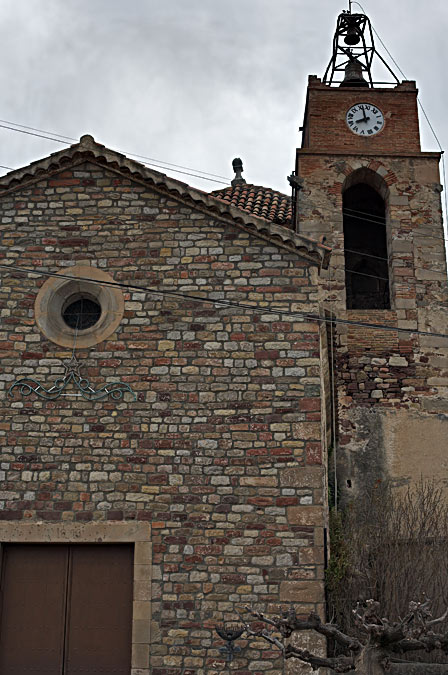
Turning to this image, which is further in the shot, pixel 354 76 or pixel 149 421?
pixel 354 76

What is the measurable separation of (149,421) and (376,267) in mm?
7381

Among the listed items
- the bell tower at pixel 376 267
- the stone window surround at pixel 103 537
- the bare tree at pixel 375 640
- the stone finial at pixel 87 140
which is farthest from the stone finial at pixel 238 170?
the bare tree at pixel 375 640

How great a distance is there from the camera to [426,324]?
1456cm

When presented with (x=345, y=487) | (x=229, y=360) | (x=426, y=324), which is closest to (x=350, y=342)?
(x=426, y=324)

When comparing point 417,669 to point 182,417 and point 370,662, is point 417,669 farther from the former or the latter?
point 182,417

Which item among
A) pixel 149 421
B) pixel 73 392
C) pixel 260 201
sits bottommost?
pixel 149 421

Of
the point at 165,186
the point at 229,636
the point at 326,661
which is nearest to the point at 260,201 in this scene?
the point at 165,186

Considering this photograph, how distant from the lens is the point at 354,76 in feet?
56.7

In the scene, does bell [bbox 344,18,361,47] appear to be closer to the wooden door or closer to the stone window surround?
the stone window surround

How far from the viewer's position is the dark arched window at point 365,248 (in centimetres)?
1606

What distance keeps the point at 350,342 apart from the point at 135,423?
530 cm

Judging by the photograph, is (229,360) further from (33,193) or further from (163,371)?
(33,193)

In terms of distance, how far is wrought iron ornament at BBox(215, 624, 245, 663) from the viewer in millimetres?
9445

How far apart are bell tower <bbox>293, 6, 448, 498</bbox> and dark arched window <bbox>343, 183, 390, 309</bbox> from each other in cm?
2
